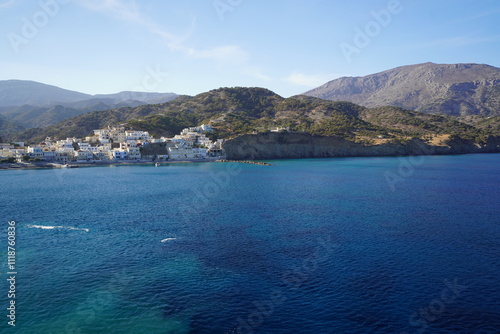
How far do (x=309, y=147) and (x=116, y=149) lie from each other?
9079 centimetres

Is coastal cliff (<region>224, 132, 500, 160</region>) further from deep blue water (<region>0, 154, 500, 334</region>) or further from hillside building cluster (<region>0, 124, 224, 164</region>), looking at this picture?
deep blue water (<region>0, 154, 500, 334</region>)

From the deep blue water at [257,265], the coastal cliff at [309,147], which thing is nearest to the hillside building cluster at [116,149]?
the coastal cliff at [309,147]

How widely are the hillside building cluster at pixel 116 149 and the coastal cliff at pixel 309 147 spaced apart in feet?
37.0

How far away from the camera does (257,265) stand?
92.0 feet

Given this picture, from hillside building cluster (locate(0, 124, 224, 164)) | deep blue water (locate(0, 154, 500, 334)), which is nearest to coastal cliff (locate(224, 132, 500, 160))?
hillside building cluster (locate(0, 124, 224, 164))

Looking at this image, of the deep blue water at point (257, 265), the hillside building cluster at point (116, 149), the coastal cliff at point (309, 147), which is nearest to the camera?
the deep blue water at point (257, 265)

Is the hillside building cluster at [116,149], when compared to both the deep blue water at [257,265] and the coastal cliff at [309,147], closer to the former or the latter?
the coastal cliff at [309,147]

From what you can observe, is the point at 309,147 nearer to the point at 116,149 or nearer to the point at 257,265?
the point at 116,149

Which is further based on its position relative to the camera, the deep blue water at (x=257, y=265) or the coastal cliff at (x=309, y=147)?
the coastal cliff at (x=309, y=147)

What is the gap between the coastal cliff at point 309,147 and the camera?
148000 millimetres

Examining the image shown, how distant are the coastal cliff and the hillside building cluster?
11270mm

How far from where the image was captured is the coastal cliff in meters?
148

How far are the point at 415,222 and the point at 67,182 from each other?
7765 cm

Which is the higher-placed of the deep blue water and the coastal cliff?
the coastal cliff
